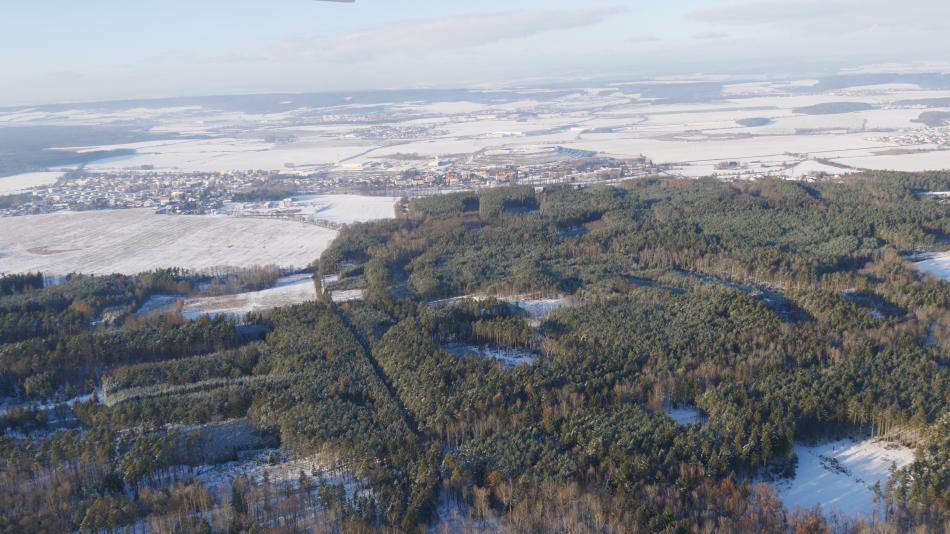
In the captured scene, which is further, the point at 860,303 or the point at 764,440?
the point at 860,303

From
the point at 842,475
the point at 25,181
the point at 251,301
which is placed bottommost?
the point at 842,475

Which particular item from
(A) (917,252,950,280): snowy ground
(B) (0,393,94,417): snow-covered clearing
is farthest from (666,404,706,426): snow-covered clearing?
(A) (917,252,950,280): snowy ground

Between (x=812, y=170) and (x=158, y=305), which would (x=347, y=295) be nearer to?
(x=158, y=305)

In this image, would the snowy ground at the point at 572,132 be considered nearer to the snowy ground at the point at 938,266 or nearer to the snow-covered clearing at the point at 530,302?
the snowy ground at the point at 938,266

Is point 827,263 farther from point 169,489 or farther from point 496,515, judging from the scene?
point 169,489

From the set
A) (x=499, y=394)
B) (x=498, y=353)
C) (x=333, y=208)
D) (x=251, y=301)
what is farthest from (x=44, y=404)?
(x=333, y=208)

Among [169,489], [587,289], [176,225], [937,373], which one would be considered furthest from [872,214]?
[176,225]

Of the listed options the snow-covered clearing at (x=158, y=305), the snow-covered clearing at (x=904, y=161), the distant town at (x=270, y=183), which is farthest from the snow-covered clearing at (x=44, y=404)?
the snow-covered clearing at (x=904, y=161)
